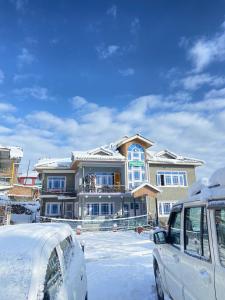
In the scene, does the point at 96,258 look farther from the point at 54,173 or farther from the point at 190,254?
the point at 54,173

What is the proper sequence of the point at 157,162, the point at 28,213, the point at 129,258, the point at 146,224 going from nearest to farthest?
the point at 129,258 → the point at 146,224 → the point at 157,162 → the point at 28,213

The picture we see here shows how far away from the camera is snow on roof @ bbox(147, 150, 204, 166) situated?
2986cm

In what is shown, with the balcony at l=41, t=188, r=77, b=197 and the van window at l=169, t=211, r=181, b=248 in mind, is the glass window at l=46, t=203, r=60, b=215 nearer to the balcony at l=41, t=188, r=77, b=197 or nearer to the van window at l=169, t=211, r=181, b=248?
the balcony at l=41, t=188, r=77, b=197

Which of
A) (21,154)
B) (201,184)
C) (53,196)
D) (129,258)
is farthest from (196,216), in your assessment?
(21,154)

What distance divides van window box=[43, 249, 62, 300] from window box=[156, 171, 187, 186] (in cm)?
2710

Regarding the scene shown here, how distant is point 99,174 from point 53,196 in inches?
198

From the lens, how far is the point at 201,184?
11.9 feet

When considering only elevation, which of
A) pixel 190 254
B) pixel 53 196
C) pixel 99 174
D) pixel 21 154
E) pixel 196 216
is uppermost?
pixel 21 154

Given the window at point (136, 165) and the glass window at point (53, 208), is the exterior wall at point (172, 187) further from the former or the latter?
the glass window at point (53, 208)

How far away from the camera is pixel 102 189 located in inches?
1088

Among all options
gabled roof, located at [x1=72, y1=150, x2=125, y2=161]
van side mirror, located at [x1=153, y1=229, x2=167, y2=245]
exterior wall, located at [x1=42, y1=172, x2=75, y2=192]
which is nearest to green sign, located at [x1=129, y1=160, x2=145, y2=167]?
gabled roof, located at [x1=72, y1=150, x2=125, y2=161]

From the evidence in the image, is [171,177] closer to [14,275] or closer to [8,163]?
[8,163]

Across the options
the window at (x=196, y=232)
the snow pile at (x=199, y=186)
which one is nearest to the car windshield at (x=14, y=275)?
the window at (x=196, y=232)

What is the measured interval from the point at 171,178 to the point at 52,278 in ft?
92.3
